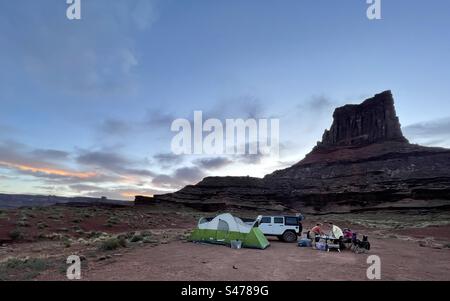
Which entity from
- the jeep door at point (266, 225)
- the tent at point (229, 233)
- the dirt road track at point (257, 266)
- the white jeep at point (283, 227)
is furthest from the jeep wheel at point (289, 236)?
the dirt road track at point (257, 266)

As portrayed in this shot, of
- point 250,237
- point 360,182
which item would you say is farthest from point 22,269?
point 360,182

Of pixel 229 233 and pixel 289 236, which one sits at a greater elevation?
pixel 229 233

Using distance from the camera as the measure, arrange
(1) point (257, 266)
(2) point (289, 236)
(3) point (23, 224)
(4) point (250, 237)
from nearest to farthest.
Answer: (1) point (257, 266) < (4) point (250, 237) < (2) point (289, 236) < (3) point (23, 224)

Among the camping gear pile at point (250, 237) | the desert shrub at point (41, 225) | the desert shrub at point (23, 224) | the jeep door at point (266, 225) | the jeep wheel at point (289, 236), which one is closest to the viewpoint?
the camping gear pile at point (250, 237)

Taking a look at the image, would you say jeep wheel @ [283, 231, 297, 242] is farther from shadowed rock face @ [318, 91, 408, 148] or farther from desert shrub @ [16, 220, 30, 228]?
shadowed rock face @ [318, 91, 408, 148]

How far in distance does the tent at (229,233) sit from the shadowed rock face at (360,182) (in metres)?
58.7

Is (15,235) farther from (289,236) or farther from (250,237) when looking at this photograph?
(289,236)

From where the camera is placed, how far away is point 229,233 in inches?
734

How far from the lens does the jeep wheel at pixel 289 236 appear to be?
22266 millimetres

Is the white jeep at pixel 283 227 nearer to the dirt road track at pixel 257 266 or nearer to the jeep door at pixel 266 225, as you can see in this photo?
the jeep door at pixel 266 225

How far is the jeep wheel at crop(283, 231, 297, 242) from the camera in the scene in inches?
877

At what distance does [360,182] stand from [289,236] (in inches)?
2988

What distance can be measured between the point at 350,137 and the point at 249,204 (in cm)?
7515

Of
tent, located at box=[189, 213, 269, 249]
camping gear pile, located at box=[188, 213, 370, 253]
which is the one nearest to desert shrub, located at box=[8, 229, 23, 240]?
tent, located at box=[189, 213, 269, 249]
